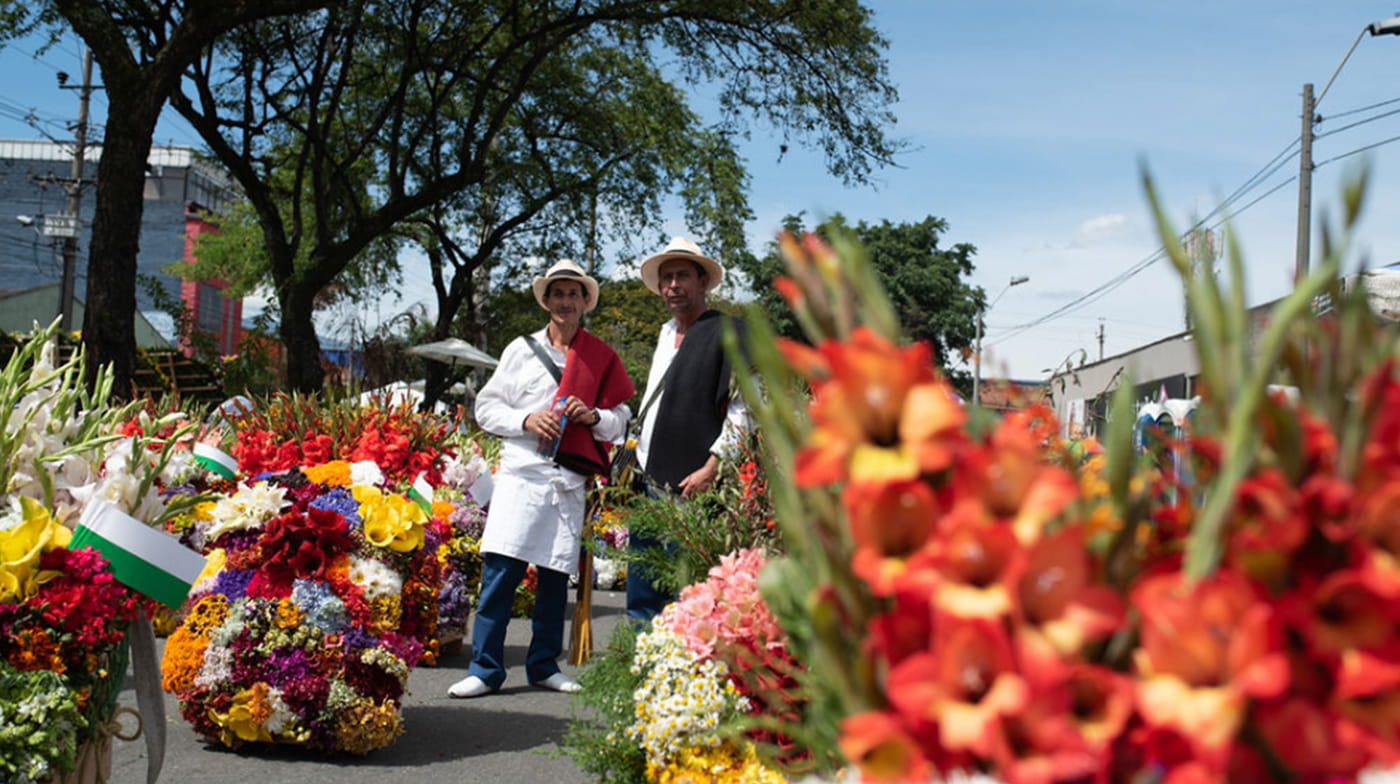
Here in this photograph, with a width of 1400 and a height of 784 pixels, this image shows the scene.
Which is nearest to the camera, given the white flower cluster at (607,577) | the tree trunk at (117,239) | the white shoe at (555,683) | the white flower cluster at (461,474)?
the white shoe at (555,683)

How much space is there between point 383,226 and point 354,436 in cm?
1016

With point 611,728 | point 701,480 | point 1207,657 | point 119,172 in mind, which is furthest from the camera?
point 119,172

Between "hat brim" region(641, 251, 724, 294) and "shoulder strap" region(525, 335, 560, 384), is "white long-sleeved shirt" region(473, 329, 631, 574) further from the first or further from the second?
"hat brim" region(641, 251, 724, 294)

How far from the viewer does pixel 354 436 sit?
6676mm

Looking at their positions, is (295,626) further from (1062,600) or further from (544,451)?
(1062,600)

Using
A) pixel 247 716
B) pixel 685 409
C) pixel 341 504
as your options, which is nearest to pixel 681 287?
pixel 685 409

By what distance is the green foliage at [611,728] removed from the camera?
2842 millimetres

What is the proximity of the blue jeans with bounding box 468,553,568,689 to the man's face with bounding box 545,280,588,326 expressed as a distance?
1.18m

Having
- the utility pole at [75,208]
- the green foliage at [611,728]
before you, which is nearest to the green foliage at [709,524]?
the green foliage at [611,728]

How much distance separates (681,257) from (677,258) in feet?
0.08

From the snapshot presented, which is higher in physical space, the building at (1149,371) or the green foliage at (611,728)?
the building at (1149,371)

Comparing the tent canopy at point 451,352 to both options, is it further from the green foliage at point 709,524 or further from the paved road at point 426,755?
the green foliage at point 709,524

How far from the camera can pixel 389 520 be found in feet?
15.8

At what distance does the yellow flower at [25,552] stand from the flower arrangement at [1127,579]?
7.67 feet
